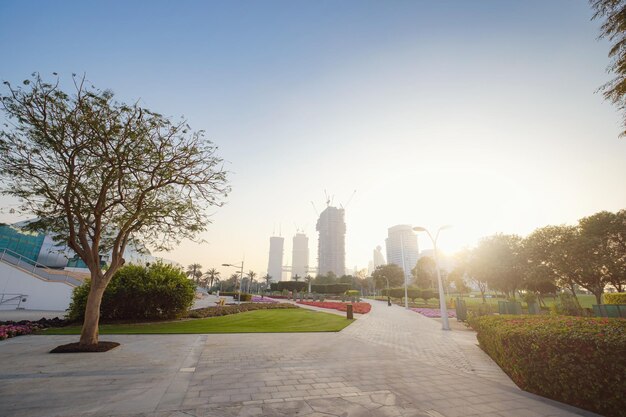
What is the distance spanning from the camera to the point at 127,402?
532cm

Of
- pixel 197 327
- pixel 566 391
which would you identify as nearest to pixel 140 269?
pixel 197 327

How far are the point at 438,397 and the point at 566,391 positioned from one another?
2.61 m

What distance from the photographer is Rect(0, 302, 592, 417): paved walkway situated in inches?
201

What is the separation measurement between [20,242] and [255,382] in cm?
7558

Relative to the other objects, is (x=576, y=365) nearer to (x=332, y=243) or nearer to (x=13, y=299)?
(x=13, y=299)

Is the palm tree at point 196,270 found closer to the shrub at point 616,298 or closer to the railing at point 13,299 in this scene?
the railing at point 13,299

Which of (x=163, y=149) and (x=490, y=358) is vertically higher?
(x=163, y=149)

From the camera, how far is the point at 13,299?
1018 inches

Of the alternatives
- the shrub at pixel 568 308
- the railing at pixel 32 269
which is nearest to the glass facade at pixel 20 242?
the railing at pixel 32 269

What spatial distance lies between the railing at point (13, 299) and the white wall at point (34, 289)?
252mm

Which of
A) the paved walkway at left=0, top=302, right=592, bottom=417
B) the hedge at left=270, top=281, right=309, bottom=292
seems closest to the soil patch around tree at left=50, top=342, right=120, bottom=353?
the paved walkway at left=0, top=302, right=592, bottom=417

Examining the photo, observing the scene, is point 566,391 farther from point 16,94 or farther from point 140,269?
point 140,269

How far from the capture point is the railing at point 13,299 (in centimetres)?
2564

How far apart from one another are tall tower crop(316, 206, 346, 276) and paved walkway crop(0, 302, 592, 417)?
579 ft
